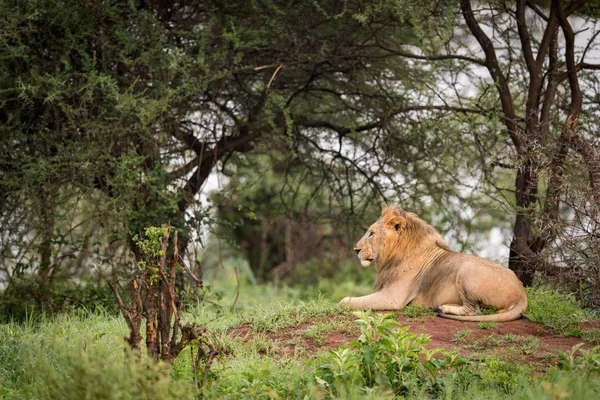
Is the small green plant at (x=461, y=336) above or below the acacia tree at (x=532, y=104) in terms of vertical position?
below

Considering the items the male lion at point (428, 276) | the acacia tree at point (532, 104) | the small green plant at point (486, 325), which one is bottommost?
the small green plant at point (486, 325)

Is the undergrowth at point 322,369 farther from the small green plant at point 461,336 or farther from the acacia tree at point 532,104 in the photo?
the acacia tree at point 532,104

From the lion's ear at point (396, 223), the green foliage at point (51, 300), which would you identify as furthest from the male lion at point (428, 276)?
the green foliage at point (51, 300)

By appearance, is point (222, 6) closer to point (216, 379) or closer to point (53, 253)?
point (53, 253)

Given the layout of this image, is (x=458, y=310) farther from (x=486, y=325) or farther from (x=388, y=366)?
(x=388, y=366)

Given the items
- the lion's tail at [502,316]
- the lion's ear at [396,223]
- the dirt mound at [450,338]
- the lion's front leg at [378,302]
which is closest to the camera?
the dirt mound at [450,338]

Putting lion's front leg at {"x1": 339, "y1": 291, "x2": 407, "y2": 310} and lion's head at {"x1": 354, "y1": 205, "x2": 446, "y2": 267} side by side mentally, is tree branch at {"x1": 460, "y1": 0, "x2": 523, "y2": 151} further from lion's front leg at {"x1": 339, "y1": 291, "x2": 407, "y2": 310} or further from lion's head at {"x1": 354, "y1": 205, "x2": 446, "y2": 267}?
lion's front leg at {"x1": 339, "y1": 291, "x2": 407, "y2": 310}

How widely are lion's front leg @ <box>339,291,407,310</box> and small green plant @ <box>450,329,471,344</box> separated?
0.89m

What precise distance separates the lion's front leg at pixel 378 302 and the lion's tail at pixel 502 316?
462 millimetres

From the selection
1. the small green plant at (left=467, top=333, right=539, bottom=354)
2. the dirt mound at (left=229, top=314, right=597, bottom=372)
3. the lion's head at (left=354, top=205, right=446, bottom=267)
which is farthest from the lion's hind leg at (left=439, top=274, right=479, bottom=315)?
the lion's head at (left=354, top=205, right=446, bottom=267)

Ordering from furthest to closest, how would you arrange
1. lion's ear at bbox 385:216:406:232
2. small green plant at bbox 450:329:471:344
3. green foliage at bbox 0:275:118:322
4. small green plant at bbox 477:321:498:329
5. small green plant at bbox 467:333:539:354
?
1. green foliage at bbox 0:275:118:322
2. lion's ear at bbox 385:216:406:232
3. small green plant at bbox 477:321:498:329
4. small green plant at bbox 450:329:471:344
5. small green plant at bbox 467:333:539:354

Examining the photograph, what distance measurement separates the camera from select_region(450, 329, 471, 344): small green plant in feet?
19.5

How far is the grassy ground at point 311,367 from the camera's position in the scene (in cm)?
450

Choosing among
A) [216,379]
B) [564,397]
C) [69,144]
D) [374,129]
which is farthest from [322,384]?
[374,129]
